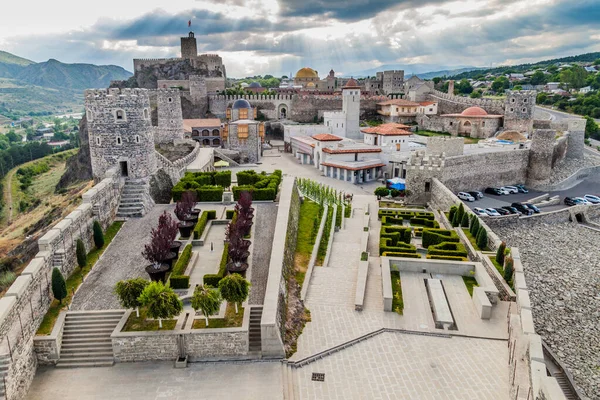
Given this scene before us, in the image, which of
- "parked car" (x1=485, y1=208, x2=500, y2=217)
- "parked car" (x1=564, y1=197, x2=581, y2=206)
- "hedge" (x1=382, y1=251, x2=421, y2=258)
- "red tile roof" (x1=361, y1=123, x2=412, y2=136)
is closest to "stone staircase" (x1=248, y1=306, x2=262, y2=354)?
"hedge" (x1=382, y1=251, x2=421, y2=258)

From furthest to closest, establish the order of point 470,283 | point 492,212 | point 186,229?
1. point 492,212
2. point 186,229
3. point 470,283

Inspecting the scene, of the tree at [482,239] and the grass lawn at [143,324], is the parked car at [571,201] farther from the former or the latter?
the grass lawn at [143,324]

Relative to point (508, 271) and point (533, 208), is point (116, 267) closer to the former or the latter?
point (508, 271)

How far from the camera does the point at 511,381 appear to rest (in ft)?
32.4

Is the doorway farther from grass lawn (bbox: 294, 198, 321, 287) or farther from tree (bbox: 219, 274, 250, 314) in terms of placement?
tree (bbox: 219, 274, 250, 314)

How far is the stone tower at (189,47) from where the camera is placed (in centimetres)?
6669

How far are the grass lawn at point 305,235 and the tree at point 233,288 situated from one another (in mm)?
3591

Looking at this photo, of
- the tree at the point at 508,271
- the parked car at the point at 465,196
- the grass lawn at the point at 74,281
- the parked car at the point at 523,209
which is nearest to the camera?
the grass lawn at the point at 74,281

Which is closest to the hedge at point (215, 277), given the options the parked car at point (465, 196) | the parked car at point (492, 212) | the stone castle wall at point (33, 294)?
the stone castle wall at point (33, 294)

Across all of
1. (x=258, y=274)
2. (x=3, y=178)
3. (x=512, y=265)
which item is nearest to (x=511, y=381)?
(x=512, y=265)

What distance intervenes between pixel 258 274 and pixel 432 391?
6.16 meters

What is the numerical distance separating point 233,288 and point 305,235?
786 cm

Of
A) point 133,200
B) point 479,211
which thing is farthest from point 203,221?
point 479,211

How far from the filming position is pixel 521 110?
141 ft
